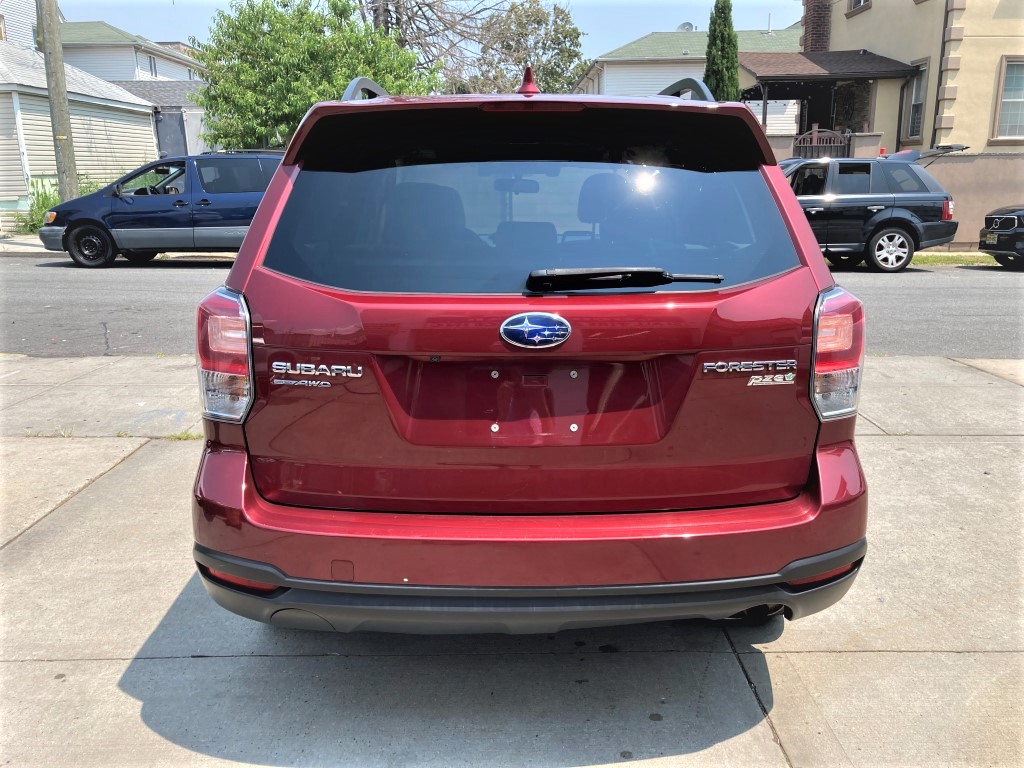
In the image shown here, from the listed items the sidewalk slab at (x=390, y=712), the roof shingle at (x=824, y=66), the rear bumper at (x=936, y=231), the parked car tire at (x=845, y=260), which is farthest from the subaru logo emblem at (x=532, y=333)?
the roof shingle at (x=824, y=66)

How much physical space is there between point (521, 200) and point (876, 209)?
45.4 feet

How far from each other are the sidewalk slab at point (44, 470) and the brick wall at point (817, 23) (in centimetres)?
2835

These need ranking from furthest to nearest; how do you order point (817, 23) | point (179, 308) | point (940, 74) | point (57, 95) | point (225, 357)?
point (817, 23) < point (940, 74) < point (57, 95) < point (179, 308) < point (225, 357)

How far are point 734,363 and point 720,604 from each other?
27.2 inches

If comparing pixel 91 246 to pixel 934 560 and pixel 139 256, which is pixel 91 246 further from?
pixel 934 560

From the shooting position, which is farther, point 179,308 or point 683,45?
point 683,45

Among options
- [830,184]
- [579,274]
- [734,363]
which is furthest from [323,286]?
[830,184]

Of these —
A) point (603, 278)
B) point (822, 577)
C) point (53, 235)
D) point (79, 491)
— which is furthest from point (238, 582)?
point (53, 235)

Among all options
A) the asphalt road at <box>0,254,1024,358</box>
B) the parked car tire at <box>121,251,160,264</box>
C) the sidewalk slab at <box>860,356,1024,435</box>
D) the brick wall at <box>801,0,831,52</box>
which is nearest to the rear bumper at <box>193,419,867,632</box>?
the sidewalk slab at <box>860,356,1024,435</box>

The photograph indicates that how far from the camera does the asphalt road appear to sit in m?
8.66

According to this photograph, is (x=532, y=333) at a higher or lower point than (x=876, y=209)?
higher

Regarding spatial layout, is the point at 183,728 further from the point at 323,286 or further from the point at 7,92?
the point at 7,92

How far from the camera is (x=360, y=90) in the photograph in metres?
3.15

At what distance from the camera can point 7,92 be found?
21.3 m
